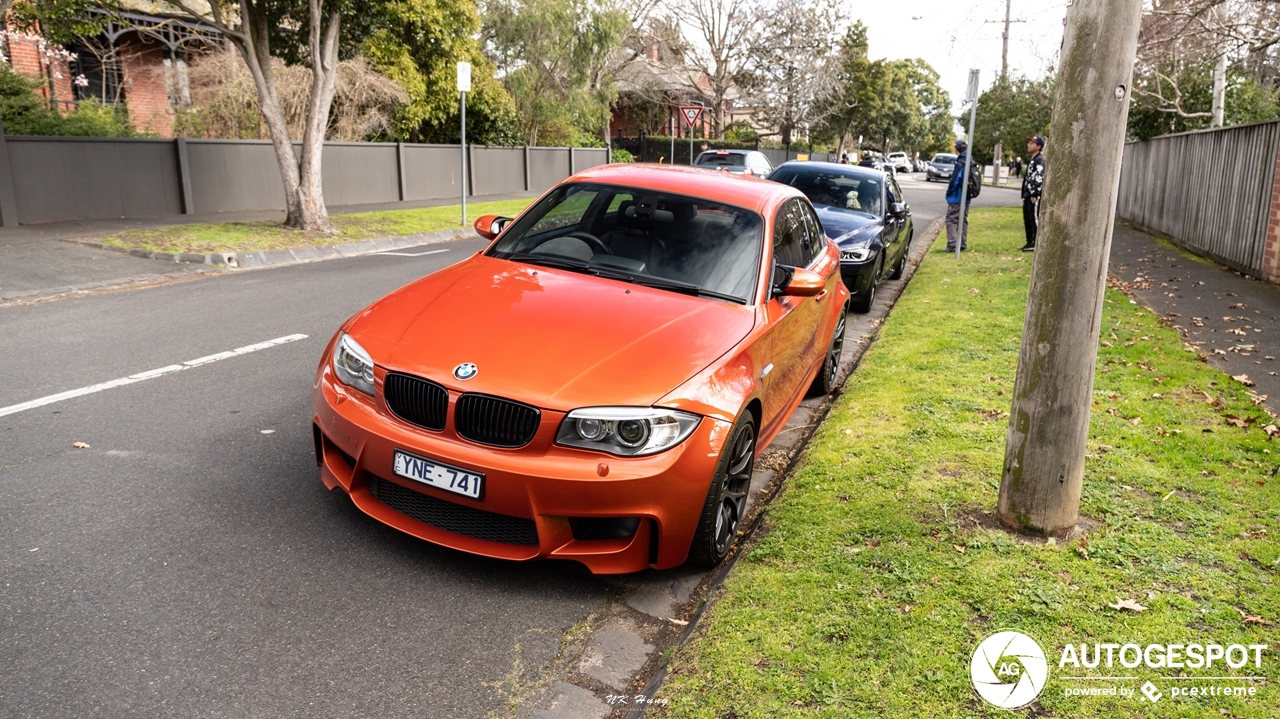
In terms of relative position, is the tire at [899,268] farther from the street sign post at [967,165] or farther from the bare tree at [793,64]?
the bare tree at [793,64]

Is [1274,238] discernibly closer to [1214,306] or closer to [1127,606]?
[1214,306]

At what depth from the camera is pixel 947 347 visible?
784 centimetres

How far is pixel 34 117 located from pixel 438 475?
15.7 metres

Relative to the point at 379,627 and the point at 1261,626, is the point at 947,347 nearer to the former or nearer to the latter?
the point at 1261,626

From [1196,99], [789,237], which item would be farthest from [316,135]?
[1196,99]

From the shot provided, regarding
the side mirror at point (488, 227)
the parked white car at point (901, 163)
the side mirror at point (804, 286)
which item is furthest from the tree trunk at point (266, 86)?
the parked white car at point (901, 163)

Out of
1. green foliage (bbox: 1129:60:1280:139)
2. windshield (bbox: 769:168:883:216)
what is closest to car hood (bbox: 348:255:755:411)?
windshield (bbox: 769:168:883:216)

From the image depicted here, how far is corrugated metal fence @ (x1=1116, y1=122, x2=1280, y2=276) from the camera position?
11.6m

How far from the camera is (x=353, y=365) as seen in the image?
12.9ft

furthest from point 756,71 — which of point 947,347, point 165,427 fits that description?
point 165,427

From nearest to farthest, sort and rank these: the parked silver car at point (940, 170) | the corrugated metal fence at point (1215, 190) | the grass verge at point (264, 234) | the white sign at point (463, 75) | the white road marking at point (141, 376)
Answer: the white road marking at point (141, 376) < the corrugated metal fence at point (1215, 190) < the grass verge at point (264, 234) < the white sign at point (463, 75) < the parked silver car at point (940, 170)

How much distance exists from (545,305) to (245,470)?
5.96 ft

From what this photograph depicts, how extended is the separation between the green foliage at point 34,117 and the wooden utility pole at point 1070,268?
53.3ft

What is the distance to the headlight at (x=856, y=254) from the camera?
381 inches
